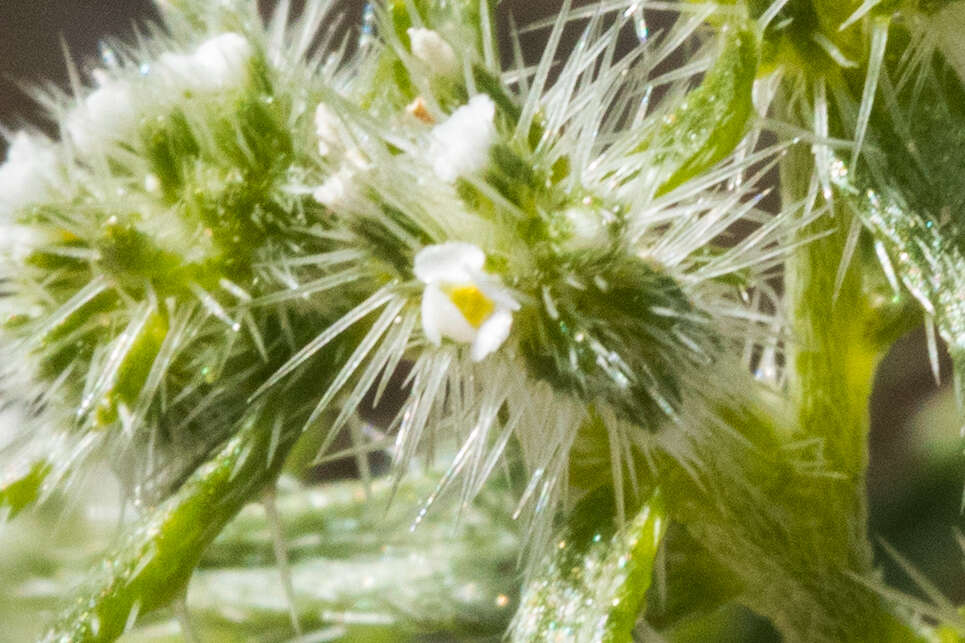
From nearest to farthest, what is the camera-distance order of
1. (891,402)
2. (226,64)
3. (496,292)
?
(496,292) < (226,64) < (891,402)

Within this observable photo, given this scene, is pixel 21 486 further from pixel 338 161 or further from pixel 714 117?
pixel 714 117

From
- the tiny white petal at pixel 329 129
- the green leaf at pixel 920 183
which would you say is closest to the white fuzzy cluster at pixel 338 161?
the tiny white petal at pixel 329 129

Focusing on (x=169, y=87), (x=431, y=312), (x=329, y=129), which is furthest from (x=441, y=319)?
(x=169, y=87)

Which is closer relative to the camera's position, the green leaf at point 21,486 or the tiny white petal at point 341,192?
the tiny white petal at point 341,192

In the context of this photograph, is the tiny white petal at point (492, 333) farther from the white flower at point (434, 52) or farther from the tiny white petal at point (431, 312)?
the white flower at point (434, 52)

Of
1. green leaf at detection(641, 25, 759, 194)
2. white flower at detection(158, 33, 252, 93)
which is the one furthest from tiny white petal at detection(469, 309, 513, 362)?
white flower at detection(158, 33, 252, 93)

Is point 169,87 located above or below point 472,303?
above

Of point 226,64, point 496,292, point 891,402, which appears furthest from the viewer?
point 891,402
